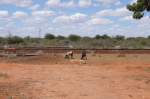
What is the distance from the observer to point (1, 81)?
23359 millimetres

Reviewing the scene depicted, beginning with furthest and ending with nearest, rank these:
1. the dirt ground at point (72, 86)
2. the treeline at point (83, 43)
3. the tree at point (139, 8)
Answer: the treeline at point (83, 43) → the tree at point (139, 8) → the dirt ground at point (72, 86)

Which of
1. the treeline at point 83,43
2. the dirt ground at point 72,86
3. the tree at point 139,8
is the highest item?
the tree at point 139,8

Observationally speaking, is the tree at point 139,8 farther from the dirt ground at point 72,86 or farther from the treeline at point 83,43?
the treeline at point 83,43

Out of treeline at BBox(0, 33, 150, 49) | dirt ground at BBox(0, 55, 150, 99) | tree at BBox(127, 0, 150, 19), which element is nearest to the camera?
dirt ground at BBox(0, 55, 150, 99)

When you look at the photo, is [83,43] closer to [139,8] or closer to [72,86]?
[139,8]

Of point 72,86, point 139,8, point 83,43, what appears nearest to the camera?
point 72,86

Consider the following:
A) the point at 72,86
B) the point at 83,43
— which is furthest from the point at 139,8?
the point at 83,43

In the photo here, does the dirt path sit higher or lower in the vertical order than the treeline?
lower

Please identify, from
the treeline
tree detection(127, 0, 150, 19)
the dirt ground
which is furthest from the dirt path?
the treeline

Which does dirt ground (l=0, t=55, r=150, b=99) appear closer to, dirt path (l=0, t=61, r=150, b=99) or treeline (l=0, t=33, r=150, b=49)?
dirt path (l=0, t=61, r=150, b=99)

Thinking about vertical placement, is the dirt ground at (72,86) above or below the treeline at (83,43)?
below

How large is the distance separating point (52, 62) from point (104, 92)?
20.4m

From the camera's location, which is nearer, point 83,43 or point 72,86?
point 72,86

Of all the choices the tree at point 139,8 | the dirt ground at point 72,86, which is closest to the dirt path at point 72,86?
the dirt ground at point 72,86
